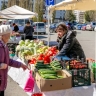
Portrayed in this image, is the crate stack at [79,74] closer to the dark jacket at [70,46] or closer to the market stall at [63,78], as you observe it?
the market stall at [63,78]

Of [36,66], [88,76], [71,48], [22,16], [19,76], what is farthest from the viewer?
[22,16]

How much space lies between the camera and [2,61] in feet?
10.4

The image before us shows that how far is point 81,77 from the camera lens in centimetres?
369

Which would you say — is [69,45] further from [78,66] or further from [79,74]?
[79,74]

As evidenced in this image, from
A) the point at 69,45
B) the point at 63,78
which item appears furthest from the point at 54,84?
→ the point at 69,45

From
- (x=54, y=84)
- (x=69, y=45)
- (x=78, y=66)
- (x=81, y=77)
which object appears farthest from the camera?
(x=69, y=45)

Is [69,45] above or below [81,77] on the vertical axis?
above

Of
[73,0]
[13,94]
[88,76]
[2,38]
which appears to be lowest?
[13,94]

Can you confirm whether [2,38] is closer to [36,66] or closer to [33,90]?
[36,66]

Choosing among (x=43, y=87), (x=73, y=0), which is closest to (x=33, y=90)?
(x=43, y=87)

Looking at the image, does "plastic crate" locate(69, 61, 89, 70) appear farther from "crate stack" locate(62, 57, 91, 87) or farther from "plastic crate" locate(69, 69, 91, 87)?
"plastic crate" locate(69, 69, 91, 87)

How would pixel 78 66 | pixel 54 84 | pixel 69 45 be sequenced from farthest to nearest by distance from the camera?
pixel 69 45
pixel 78 66
pixel 54 84

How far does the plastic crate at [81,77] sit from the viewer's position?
368 centimetres

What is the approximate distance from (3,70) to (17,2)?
4532cm
